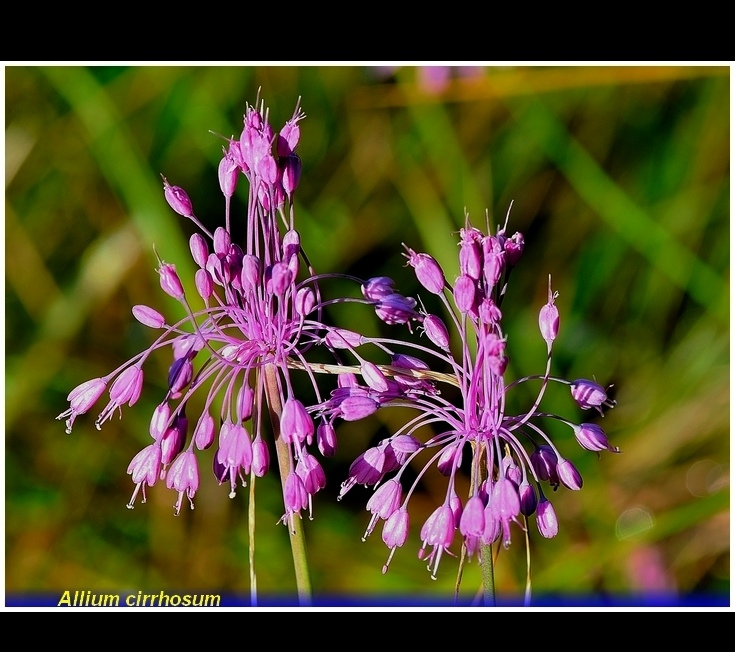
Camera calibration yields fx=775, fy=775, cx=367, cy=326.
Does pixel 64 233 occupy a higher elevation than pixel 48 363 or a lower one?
higher

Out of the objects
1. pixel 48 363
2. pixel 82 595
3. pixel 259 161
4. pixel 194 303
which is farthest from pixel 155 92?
pixel 82 595

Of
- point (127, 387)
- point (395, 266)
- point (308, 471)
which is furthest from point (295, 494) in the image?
point (395, 266)

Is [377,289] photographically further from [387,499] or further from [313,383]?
[387,499]

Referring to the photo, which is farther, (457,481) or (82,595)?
(457,481)

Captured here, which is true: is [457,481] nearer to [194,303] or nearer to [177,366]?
[194,303]

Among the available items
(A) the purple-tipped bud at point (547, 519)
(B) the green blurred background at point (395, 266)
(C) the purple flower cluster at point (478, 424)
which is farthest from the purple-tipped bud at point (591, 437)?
(B) the green blurred background at point (395, 266)

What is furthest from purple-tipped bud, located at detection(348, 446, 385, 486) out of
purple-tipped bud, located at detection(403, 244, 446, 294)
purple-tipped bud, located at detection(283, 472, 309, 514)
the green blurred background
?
the green blurred background
